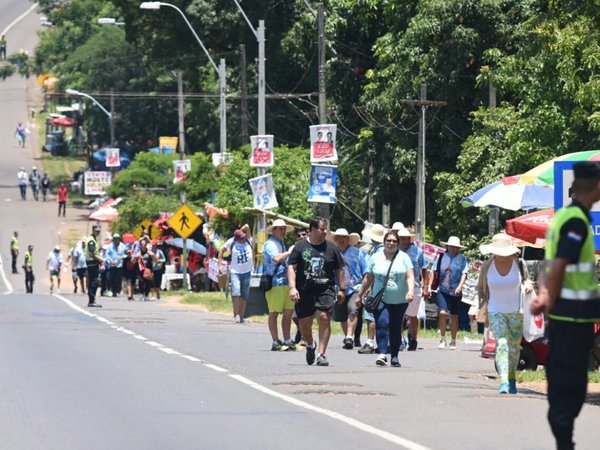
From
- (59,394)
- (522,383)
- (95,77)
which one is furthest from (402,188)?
(95,77)

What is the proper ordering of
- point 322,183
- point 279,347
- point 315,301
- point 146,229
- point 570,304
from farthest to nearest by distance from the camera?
point 146,229 → point 322,183 → point 279,347 → point 315,301 → point 570,304

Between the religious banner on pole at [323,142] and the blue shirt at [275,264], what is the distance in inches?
572

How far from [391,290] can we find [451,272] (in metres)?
5.89

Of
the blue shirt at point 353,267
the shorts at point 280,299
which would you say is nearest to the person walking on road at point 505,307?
the shorts at point 280,299

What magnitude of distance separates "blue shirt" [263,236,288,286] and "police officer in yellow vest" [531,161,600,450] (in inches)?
444

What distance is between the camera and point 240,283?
97.1ft

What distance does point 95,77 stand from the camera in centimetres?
8531

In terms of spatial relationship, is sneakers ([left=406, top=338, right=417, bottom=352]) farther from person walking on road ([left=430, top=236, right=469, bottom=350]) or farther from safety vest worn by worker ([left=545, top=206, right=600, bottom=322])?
safety vest worn by worker ([left=545, top=206, right=600, bottom=322])

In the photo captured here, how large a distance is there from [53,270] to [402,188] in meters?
12.0

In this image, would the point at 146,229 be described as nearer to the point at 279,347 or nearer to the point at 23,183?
the point at 23,183

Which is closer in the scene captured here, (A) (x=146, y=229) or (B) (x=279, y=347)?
(B) (x=279, y=347)

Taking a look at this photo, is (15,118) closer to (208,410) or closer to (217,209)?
(217,209)

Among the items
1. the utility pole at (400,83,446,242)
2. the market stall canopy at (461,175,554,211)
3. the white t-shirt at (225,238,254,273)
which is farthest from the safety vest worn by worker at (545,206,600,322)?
the utility pole at (400,83,446,242)

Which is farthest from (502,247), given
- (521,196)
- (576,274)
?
(521,196)
